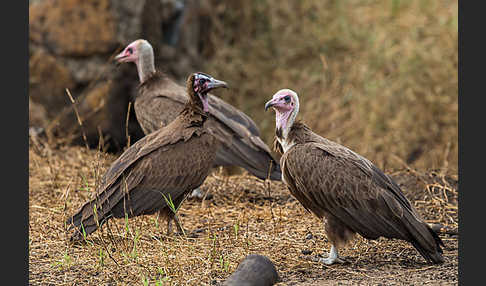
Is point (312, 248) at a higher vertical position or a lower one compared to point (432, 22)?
lower

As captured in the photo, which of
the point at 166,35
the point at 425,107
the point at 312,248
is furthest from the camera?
the point at 425,107

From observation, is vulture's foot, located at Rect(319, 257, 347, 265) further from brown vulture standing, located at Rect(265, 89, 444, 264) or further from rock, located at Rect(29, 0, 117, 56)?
rock, located at Rect(29, 0, 117, 56)

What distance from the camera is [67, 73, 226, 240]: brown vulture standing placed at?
524 centimetres

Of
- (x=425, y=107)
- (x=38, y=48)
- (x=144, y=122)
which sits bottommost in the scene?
(x=425, y=107)

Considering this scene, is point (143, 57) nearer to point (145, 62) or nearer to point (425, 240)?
point (145, 62)

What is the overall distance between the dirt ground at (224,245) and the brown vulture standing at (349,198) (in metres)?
0.21

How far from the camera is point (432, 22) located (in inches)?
447

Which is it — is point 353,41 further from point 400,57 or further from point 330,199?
point 330,199

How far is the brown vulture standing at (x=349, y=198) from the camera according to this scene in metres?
4.76

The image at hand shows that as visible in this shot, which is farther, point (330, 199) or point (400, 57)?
point (400, 57)

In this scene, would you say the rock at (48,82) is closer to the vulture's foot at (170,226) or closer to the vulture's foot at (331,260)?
the vulture's foot at (170,226)

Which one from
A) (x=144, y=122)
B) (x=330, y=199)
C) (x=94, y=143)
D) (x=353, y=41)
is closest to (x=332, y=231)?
(x=330, y=199)

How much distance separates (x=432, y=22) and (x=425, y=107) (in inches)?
60.4

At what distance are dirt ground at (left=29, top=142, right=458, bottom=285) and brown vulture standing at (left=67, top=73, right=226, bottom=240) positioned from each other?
135mm
